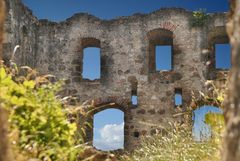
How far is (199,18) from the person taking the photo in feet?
47.8

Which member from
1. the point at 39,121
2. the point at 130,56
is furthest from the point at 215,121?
the point at 130,56

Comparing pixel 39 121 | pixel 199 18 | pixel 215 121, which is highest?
pixel 199 18

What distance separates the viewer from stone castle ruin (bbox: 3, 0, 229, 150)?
14.1 metres

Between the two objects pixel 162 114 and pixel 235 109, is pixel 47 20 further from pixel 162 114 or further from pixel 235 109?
pixel 235 109

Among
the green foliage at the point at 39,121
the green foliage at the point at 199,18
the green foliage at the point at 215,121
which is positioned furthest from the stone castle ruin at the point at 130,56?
the green foliage at the point at 39,121

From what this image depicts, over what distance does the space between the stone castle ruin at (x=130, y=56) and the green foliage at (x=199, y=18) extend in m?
0.13

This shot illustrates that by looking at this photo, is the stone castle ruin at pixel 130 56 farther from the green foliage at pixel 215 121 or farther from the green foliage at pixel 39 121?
the green foliage at pixel 39 121

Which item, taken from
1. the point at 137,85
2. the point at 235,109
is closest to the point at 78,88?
the point at 137,85

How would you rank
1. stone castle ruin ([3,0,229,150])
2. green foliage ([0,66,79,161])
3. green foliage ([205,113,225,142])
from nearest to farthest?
1. green foliage ([0,66,79,161])
2. green foliage ([205,113,225,142])
3. stone castle ruin ([3,0,229,150])

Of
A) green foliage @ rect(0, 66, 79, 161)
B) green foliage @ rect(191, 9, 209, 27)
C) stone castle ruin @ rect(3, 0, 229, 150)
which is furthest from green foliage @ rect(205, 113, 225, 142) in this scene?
green foliage @ rect(191, 9, 209, 27)

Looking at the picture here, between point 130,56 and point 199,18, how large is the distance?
2.40 m

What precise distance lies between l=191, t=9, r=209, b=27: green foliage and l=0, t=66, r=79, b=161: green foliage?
37.2 ft

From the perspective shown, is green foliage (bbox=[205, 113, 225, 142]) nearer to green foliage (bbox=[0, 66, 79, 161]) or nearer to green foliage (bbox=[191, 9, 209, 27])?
green foliage (bbox=[0, 66, 79, 161])

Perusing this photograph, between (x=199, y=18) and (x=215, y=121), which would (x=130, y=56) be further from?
(x=215, y=121)
